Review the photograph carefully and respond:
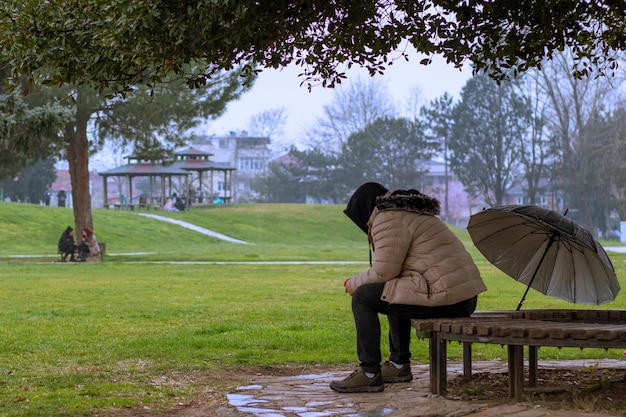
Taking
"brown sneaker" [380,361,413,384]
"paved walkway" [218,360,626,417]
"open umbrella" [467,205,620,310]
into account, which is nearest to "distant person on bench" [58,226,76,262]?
"paved walkway" [218,360,626,417]

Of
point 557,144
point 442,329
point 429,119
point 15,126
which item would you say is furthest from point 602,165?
point 442,329

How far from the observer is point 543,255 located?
20.8ft

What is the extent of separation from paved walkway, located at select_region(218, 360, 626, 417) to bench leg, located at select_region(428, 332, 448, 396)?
0.06 m

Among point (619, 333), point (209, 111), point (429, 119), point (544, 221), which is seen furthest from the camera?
point (429, 119)

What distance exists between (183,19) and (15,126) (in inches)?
518

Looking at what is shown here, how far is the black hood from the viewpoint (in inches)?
231

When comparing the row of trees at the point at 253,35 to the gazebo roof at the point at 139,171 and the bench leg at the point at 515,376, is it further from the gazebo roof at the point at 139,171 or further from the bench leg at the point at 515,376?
the gazebo roof at the point at 139,171

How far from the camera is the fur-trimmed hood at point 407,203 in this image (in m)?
5.69

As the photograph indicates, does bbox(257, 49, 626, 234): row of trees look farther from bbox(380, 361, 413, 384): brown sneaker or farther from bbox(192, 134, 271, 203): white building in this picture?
bbox(380, 361, 413, 384): brown sneaker

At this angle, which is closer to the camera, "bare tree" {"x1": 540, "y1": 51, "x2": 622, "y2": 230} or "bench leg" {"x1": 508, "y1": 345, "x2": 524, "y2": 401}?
"bench leg" {"x1": 508, "y1": 345, "x2": 524, "y2": 401}

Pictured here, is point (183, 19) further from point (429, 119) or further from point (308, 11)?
point (429, 119)

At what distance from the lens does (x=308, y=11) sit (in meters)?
6.11

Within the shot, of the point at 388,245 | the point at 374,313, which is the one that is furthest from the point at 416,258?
the point at 374,313

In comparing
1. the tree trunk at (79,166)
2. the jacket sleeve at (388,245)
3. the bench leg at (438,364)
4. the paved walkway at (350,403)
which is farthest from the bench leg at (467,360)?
the tree trunk at (79,166)
